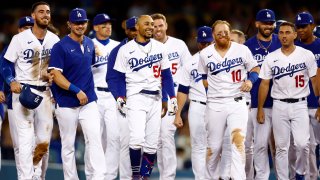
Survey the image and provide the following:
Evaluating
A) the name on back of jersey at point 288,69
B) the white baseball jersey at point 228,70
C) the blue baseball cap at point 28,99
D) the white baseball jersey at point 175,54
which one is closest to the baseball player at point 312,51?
the name on back of jersey at point 288,69

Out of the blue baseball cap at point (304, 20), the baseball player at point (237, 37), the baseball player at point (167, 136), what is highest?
the blue baseball cap at point (304, 20)

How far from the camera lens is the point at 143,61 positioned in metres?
10.7

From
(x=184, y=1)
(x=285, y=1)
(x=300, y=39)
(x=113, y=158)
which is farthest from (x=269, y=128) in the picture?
(x=184, y=1)

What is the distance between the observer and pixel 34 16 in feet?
36.2

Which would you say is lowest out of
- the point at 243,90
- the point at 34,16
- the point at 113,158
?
the point at 113,158

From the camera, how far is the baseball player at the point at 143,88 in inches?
417

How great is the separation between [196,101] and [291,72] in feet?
4.55

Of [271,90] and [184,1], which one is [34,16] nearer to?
[271,90]

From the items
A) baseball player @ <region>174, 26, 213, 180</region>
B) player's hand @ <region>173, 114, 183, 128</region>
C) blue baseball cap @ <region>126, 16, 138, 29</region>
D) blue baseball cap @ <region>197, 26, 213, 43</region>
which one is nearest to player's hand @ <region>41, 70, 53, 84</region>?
blue baseball cap @ <region>126, 16, 138, 29</region>

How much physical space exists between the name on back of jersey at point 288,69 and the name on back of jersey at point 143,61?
153 centimetres

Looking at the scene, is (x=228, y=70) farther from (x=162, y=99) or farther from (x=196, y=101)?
(x=196, y=101)

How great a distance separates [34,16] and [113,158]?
2.11m

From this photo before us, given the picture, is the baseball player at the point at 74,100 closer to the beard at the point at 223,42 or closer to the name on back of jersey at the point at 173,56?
the beard at the point at 223,42

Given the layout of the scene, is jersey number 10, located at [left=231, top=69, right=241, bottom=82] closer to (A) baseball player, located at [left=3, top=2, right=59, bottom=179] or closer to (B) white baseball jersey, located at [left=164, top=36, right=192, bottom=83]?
(B) white baseball jersey, located at [left=164, top=36, right=192, bottom=83]
